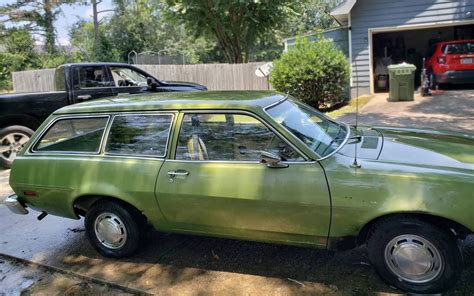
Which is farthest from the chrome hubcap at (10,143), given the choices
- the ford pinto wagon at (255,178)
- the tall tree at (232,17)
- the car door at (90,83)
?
the tall tree at (232,17)

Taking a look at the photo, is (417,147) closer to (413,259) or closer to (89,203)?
(413,259)

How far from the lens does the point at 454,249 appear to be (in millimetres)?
3111

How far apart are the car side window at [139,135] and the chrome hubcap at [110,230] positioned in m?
0.64

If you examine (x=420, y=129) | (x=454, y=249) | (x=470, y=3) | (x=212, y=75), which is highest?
(x=470, y=3)

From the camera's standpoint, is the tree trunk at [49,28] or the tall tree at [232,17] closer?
the tall tree at [232,17]

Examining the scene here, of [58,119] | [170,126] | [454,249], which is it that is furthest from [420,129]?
[58,119]

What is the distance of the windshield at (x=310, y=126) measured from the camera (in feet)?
11.9

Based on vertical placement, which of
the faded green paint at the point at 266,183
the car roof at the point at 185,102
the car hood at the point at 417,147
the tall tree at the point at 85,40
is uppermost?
the tall tree at the point at 85,40

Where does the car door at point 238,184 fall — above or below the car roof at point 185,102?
below

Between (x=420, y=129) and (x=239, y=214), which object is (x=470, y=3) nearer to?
(x=420, y=129)

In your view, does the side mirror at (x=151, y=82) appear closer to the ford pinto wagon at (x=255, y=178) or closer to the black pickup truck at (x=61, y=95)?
the black pickup truck at (x=61, y=95)

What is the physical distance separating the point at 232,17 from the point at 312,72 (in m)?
6.89

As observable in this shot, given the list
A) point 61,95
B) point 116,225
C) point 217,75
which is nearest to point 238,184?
point 116,225

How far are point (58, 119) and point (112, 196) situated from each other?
111 centimetres
